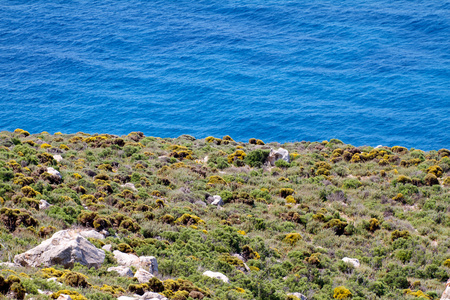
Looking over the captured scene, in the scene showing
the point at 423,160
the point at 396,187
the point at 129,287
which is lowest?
the point at 129,287

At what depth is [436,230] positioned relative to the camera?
58.5 ft

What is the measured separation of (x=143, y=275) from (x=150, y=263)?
1.01m

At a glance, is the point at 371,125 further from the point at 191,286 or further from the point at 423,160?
the point at 191,286

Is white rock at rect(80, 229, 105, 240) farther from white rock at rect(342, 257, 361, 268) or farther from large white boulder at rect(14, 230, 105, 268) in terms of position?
white rock at rect(342, 257, 361, 268)

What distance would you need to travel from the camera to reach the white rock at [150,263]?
11.9m

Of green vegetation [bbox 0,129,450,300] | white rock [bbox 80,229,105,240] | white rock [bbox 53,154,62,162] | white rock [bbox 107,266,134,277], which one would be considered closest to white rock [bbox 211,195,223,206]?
green vegetation [bbox 0,129,450,300]

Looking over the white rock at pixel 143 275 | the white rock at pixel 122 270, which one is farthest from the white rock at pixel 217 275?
the white rock at pixel 122 270

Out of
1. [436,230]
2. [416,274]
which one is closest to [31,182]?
[416,274]

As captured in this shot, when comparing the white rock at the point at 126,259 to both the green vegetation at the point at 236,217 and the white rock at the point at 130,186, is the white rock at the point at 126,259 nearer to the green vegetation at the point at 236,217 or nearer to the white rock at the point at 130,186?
the green vegetation at the point at 236,217

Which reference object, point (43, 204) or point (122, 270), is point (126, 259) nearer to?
point (122, 270)

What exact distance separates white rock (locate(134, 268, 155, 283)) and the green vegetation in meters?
0.30

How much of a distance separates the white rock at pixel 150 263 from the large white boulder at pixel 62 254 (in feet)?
3.63

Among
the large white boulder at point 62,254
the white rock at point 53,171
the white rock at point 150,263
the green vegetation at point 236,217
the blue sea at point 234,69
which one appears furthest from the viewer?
the blue sea at point 234,69

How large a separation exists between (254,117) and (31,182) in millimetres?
29639
